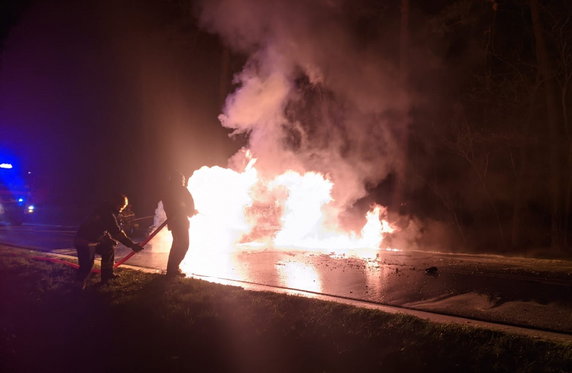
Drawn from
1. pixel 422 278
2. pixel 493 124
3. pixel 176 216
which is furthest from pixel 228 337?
pixel 493 124

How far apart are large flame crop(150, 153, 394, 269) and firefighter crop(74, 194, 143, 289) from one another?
149 inches

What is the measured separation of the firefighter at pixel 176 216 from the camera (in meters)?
7.86

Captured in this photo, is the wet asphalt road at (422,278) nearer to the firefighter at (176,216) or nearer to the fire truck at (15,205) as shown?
the firefighter at (176,216)

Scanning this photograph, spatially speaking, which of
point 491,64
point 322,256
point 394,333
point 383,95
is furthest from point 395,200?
point 394,333

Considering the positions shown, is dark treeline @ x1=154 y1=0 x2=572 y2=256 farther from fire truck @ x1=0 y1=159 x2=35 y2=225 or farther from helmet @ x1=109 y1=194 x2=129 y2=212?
fire truck @ x1=0 y1=159 x2=35 y2=225

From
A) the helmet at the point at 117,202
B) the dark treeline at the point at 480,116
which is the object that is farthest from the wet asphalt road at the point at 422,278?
the dark treeline at the point at 480,116

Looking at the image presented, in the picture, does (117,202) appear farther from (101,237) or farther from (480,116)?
(480,116)

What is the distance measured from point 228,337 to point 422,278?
3661 millimetres

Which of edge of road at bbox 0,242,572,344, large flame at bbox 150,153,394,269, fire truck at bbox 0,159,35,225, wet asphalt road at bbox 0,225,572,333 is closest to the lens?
edge of road at bbox 0,242,572,344

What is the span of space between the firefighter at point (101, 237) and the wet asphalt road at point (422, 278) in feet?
4.92

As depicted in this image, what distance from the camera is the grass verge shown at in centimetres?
402

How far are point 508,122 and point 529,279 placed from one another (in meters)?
8.91

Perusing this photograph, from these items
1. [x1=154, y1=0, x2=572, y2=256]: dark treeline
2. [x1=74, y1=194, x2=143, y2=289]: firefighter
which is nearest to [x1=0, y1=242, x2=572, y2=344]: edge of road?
[x1=74, y1=194, x2=143, y2=289]: firefighter

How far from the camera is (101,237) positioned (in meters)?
7.79
